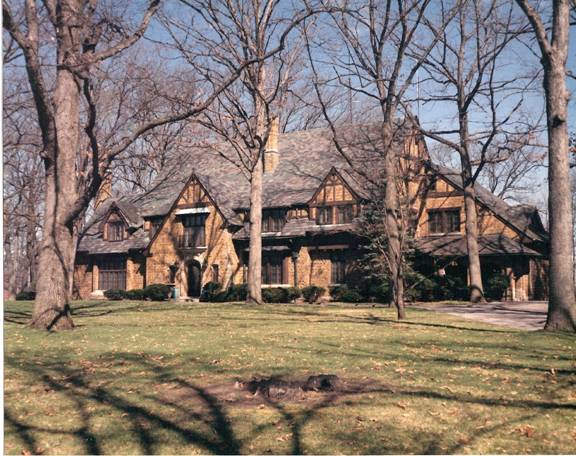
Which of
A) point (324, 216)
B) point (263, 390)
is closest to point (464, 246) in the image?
point (324, 216)

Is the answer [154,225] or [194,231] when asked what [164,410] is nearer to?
[194,231]

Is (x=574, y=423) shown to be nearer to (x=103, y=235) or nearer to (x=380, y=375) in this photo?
(x=380, y=375)

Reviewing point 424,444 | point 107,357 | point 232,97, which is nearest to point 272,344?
point 107,357

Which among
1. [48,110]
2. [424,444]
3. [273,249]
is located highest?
[48,110]

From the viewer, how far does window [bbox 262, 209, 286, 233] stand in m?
37.4

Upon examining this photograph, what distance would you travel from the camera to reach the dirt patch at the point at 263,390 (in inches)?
295

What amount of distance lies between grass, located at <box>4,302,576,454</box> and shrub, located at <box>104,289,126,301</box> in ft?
79.1

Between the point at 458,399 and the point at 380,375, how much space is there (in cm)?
172

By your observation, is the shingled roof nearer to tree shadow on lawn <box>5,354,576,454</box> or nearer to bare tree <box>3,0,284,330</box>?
bare tree <box>3,0,284,330</box>

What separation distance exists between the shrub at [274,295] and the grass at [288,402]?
18.7 metres

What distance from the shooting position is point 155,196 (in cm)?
4353

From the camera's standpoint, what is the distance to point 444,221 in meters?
36.2

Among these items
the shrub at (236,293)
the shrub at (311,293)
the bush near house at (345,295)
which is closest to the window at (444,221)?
the bush near house at (345,295)

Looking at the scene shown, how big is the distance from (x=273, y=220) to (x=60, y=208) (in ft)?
74.0
